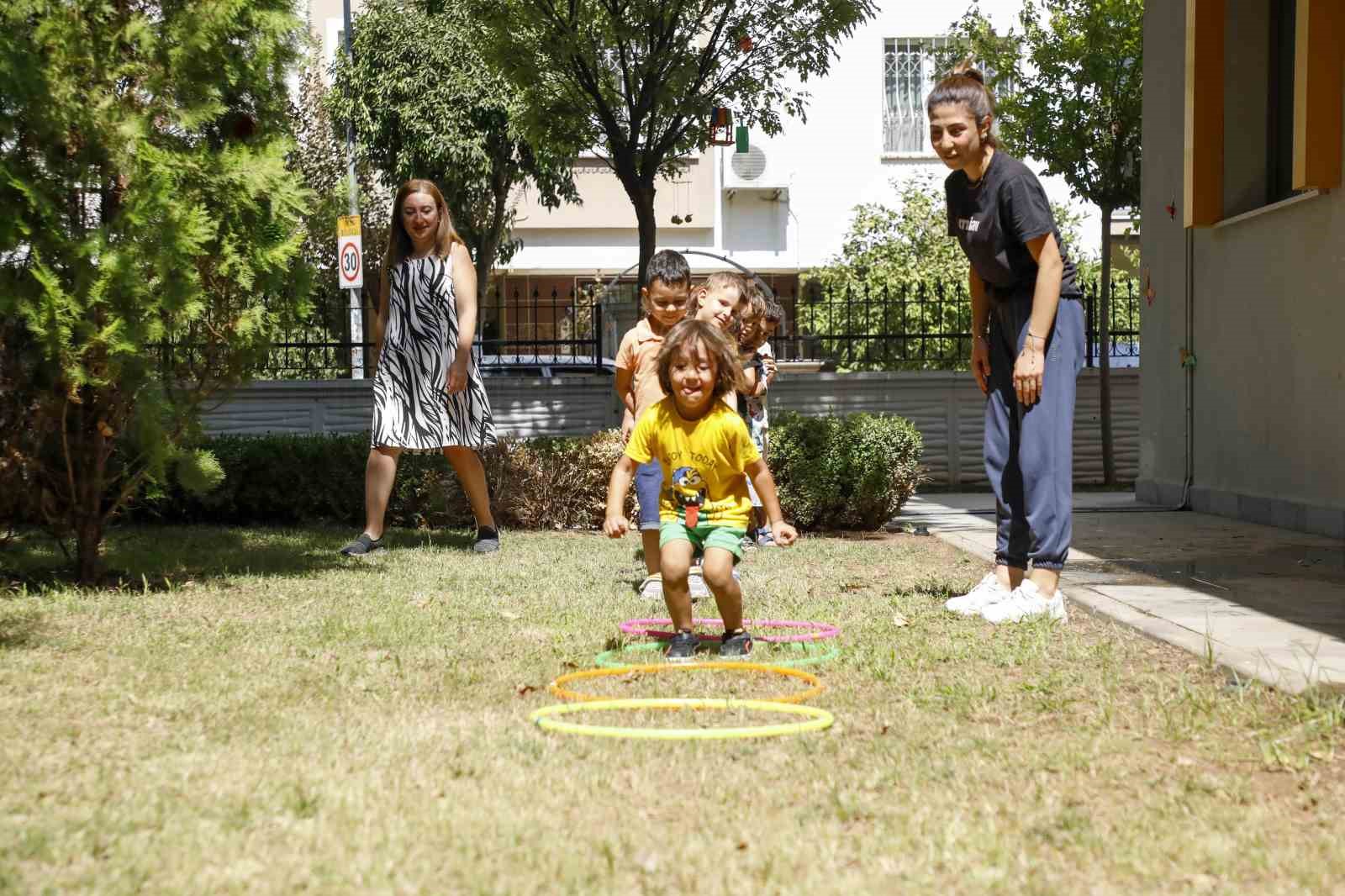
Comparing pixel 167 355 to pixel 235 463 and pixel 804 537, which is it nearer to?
pixel 235 463

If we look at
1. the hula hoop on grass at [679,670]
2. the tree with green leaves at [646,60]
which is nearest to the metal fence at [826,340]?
the tree with green leaves at [646,60]

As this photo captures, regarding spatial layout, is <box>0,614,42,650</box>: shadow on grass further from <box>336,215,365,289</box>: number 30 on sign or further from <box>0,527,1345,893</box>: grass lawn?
<box>336,215,365,289</box>: number 30 on sign

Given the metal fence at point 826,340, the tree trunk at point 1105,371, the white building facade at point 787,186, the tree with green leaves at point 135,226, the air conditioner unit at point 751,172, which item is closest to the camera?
the tree with green leaves at point 135,226

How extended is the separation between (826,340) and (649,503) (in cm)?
979

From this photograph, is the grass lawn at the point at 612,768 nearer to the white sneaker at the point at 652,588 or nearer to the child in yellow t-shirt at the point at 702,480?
the child in yellow t-shirt at the point at 702,480

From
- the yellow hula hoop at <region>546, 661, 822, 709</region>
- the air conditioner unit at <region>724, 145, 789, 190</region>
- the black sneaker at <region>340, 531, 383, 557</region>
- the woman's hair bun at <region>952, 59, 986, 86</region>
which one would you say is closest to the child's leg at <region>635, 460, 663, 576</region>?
the yellow hula hoop at <region>546, 661, 822, 709</region>

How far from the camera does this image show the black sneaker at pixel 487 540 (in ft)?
27.4

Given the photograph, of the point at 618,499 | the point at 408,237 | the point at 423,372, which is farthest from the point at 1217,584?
the point at 408,237

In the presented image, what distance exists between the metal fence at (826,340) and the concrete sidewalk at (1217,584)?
15.6 feet

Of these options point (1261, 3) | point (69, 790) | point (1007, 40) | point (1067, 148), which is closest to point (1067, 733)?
point (69, 790)

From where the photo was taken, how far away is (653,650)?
5.05m

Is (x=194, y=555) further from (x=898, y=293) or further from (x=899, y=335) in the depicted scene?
(x=898, y=293)

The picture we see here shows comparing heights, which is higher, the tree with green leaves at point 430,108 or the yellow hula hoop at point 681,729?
the tree with green leaves at point 430,108

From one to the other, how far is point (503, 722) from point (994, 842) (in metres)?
1.49
